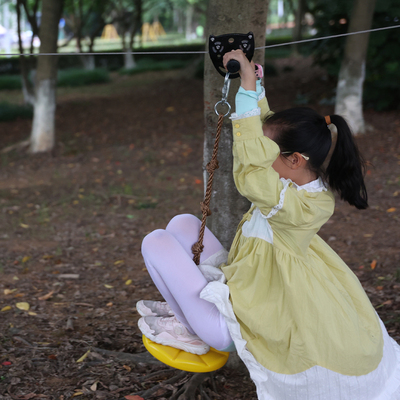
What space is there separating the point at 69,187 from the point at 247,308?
513cm

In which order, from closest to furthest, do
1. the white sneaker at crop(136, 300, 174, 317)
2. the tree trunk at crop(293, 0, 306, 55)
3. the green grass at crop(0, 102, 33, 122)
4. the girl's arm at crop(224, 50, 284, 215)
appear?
the girl's arm at crop(224, 50, 284, 215)
the white sneaker at crop(136, 300, 174, 317)
the green grass at crop(0, 102, 33, 122)
the tree trunk at crop(293, 0, 306, 55)

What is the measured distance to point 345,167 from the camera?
6.79ft

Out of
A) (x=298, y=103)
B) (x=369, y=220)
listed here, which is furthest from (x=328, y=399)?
(x=298, y=103)

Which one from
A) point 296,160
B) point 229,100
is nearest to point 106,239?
point 229,100

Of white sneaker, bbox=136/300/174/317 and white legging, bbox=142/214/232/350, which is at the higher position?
white legging, bbox=142/214/232/350

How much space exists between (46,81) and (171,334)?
23.3ft

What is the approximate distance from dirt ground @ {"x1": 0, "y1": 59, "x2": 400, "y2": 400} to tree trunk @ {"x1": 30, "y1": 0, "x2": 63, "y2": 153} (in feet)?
1.17

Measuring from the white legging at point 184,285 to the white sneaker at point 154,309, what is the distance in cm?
26

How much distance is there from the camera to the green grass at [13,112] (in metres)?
11.2

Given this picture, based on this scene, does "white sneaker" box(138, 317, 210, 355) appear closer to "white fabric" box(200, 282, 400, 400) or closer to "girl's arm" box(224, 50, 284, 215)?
"white fabric" box(200, 282, 400, 400)

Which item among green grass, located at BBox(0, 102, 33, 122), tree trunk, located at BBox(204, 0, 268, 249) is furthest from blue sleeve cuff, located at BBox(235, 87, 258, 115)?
green grass, located at BBox(0, 102, 33, 122)

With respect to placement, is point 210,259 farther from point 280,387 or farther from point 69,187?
point 69,187

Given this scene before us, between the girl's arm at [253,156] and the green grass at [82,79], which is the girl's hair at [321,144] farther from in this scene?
the green grass at [82,79]

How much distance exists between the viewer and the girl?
5.96 ft
